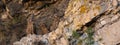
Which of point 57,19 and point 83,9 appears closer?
point 83,9

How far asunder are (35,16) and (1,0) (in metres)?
3.58

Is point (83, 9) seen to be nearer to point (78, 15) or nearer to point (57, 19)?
point (78, 15)

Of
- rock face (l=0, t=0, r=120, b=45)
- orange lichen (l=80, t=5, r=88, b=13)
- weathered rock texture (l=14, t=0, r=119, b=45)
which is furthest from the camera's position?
A: orange lichen (l=80, t=5, r=88, b=13)

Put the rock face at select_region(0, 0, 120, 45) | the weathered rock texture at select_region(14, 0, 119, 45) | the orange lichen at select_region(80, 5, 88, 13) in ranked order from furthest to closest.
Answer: the orange lichen at select_region(80, 5, 88, 13) < the weathered rock texture at select_region(14, 0, 119, 45) < the rock face at select_region(0, 0, 120, 45)

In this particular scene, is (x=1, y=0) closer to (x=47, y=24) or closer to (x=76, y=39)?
(x=47, y=24)

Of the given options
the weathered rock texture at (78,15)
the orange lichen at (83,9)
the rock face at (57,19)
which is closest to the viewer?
the rock face at (57,19)

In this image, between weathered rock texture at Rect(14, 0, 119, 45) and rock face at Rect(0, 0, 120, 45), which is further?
weathered rock texture at Rect(14, 0, 119, 45)

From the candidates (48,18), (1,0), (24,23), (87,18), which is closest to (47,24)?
(48,18)

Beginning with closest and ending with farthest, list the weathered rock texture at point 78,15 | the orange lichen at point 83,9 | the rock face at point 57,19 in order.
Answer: the rock face at point 57,19 → the weathered rock texture at point 78,15 → the orange lichen at point 83,9

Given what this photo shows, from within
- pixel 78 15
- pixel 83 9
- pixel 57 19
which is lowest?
pixel 78 15

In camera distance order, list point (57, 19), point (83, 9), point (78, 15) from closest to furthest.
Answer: point (83, 9) < point (78, 15) < point (57, 19)

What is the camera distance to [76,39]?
8.62 m

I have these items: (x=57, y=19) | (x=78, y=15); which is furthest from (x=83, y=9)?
(x=57, y=19)

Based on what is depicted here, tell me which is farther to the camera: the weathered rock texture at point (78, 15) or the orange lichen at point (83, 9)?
the orange lichen at point (83, 9)
